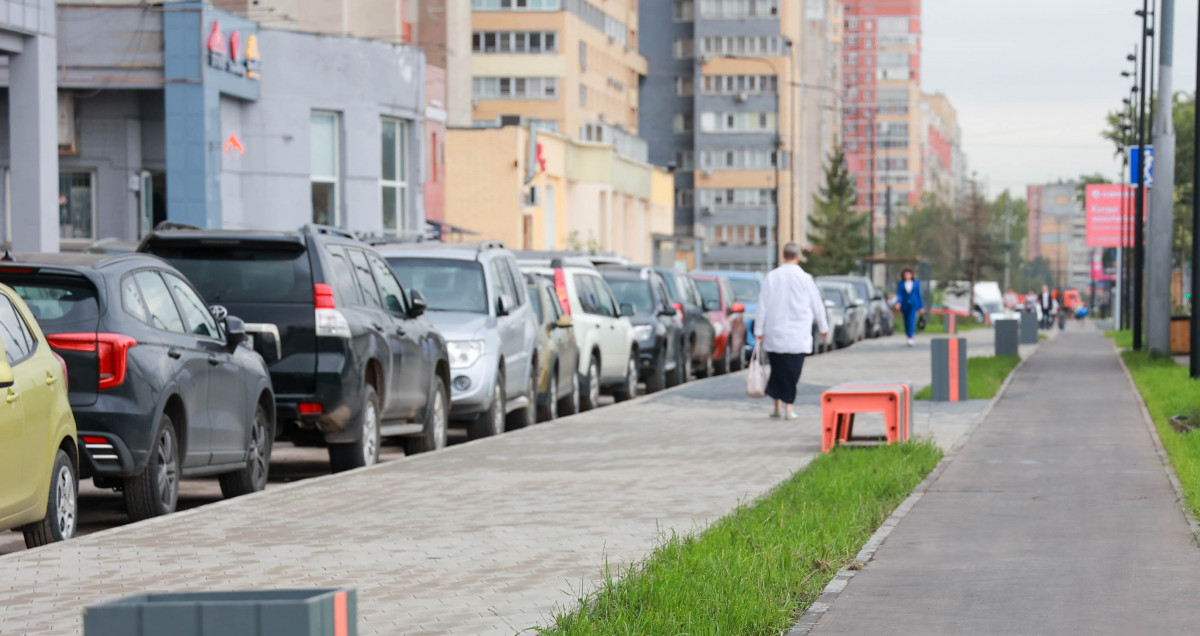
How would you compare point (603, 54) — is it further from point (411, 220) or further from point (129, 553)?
point (129, 553)

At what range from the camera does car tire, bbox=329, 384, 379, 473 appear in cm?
1383

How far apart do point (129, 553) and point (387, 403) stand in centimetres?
563

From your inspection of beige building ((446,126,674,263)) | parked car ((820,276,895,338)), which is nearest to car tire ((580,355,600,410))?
beige building ((446,126,674,263))

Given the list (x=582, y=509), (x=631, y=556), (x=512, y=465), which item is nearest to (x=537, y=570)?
(x=631, y=556)

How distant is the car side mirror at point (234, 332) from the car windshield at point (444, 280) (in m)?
6.02

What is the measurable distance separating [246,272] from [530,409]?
19.5 ft

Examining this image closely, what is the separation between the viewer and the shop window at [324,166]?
40.0m

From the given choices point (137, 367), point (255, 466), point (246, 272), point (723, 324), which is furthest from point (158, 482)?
point (723, 324)

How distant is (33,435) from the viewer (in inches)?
356

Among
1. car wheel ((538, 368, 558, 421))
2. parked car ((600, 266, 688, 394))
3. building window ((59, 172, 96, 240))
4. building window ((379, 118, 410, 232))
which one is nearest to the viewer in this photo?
car wheel ((538, 368, 558, 421))

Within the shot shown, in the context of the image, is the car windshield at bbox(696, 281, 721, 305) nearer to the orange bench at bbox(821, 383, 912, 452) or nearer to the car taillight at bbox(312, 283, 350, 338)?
the orange bench at bbox(821, 383, 912, 452)

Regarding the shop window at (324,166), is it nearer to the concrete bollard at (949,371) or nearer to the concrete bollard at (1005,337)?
the concrete bollard at (1005,337)

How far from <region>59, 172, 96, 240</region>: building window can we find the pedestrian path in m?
23.4

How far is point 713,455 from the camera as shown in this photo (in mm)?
14773
